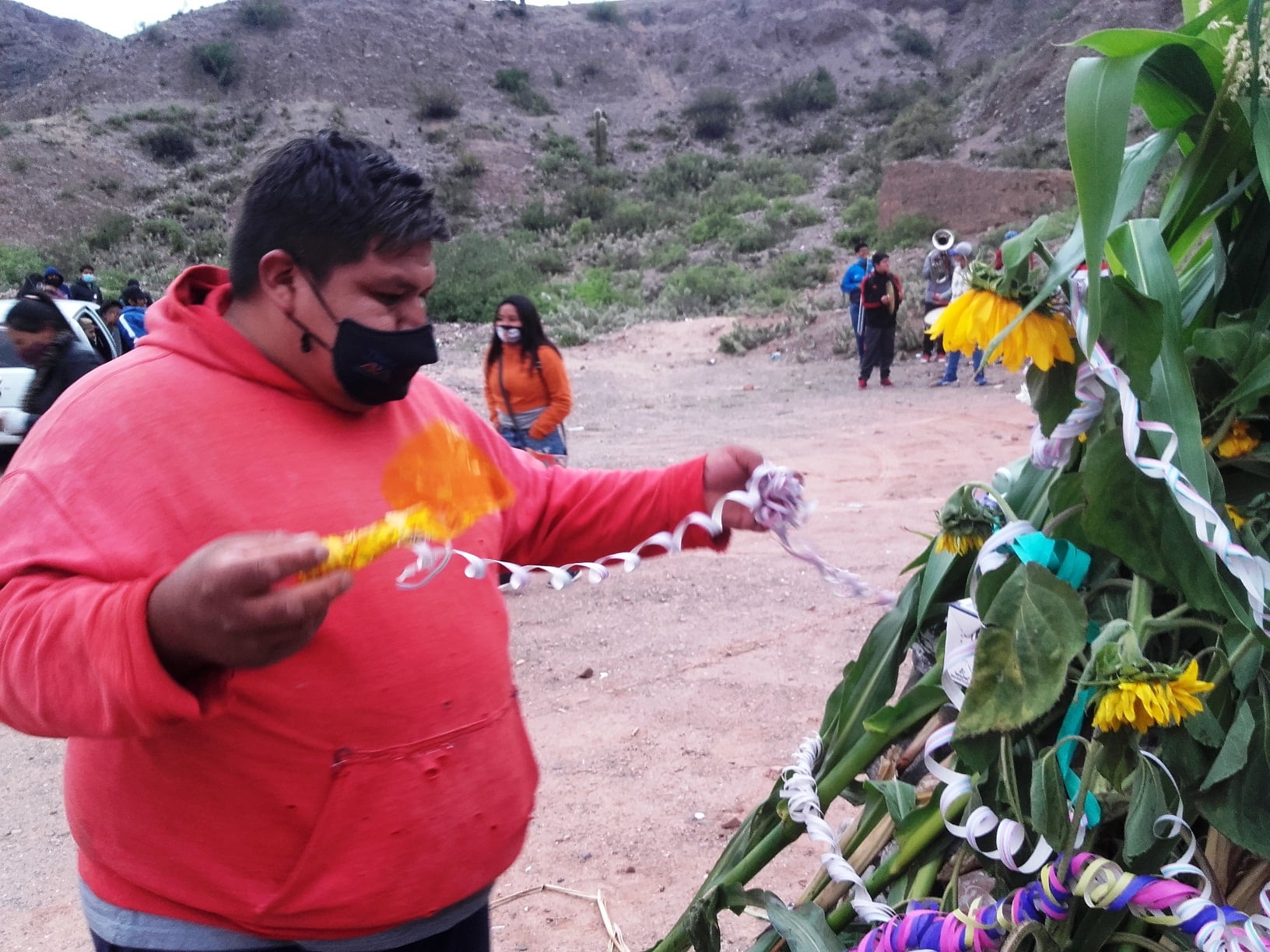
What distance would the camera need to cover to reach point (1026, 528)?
4.15 ft

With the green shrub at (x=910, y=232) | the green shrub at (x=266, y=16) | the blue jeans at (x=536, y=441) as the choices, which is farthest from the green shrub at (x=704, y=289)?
the green shrub at (x=266, y=16)

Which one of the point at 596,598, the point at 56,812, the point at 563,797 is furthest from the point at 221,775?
the point at 596,598

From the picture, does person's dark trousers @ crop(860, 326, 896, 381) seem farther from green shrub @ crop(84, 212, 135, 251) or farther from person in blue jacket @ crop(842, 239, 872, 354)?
green shrub @ crop(84, 212, 135, 251)

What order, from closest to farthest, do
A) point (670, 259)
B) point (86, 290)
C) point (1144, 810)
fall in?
point (1144, 810), point (86, 290), point (670, 259)

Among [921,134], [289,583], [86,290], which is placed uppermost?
[921,134]

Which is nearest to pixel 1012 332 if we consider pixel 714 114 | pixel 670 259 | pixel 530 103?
pixel 670 259

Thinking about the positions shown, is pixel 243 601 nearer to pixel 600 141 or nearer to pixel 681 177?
pixel 681 177

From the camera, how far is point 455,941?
4.96 feet

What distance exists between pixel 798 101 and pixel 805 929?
47919 mm

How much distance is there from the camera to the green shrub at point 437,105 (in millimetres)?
45219

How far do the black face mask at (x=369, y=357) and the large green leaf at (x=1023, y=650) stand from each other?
2.55 ft

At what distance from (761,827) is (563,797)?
2004 millimetres

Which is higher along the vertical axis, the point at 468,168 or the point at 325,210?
the point at 468,168

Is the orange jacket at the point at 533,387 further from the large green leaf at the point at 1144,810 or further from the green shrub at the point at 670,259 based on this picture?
the green shrub at the point at 670,259
